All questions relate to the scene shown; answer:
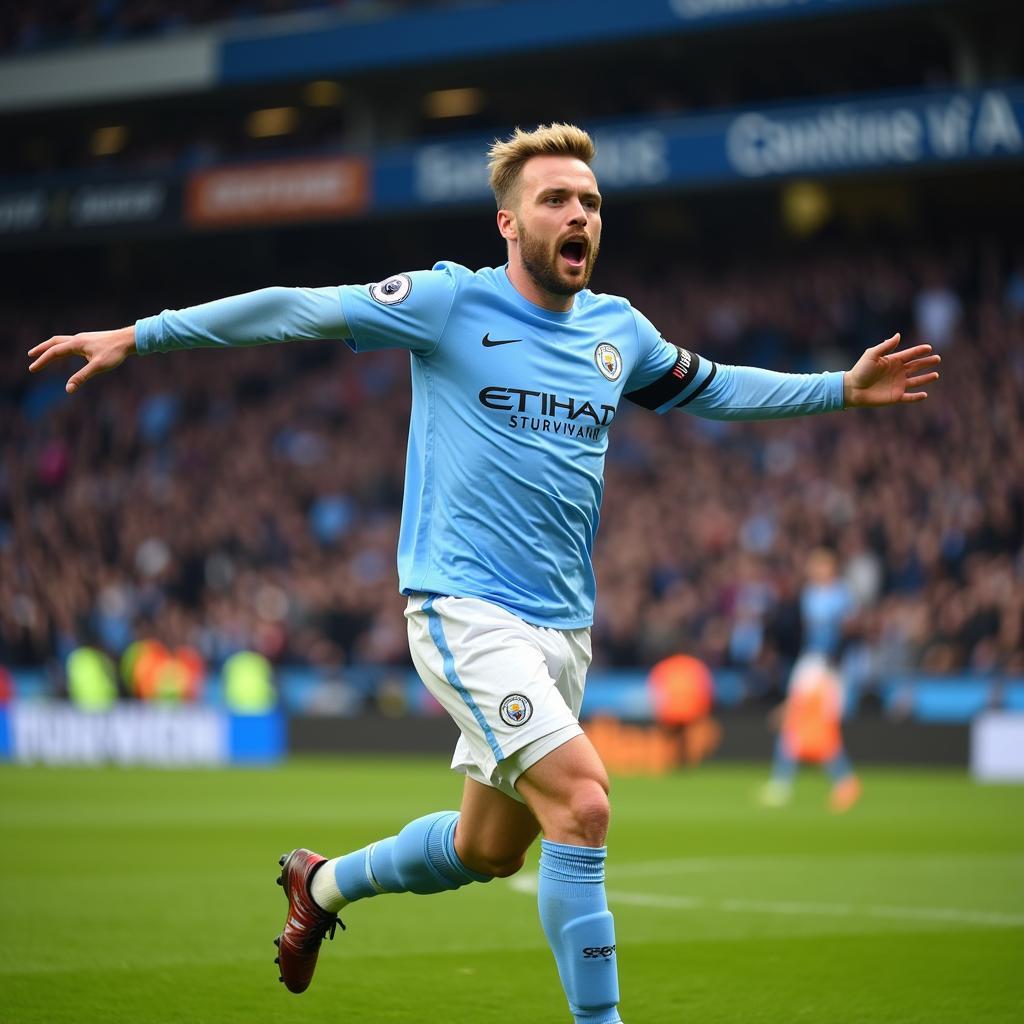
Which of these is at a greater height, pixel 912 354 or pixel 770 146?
pixel 770 146

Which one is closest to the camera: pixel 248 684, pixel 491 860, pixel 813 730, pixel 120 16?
pixel 491 860

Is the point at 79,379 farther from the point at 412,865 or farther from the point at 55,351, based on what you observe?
the point at 412,865

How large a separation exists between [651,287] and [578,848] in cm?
2451

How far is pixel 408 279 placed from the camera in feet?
16.8

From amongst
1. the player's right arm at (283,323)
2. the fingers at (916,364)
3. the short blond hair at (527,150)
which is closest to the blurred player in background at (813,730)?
the fingers at (916,364)

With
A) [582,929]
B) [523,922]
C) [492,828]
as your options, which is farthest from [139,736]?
[582,929]

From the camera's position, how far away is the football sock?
214 inches

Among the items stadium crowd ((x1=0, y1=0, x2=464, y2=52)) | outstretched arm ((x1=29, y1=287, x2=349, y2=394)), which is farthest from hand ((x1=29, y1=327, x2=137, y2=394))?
stadium crowd ((x1=0, y1=0, x2=464, y2=52))

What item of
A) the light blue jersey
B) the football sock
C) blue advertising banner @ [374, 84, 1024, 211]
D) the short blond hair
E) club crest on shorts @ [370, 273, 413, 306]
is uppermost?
blue advertising banner @ [374, 84, 1024, 211]

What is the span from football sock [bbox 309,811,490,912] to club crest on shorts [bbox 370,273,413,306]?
62.6 inches

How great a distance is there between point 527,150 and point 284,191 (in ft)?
81.1

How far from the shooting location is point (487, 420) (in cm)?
512

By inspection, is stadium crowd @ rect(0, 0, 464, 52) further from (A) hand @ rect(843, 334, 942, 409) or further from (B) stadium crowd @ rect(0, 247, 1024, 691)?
(A) hand @ rect(843, 334, 942, 409)

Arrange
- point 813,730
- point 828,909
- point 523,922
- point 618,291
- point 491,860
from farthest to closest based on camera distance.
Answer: point 618,291 < point 813,730 < point 828,909 < point 523,922 < point 491,860
